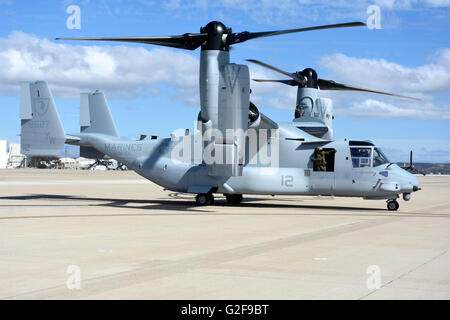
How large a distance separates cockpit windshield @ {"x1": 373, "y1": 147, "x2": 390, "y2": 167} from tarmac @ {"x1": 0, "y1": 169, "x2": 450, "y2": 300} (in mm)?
4210

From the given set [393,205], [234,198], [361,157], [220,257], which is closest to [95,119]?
[234,198]

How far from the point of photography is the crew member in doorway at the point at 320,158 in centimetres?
2134

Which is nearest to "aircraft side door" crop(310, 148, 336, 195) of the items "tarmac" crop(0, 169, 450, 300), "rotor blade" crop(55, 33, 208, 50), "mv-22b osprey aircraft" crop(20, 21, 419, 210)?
"mv-22b osprey aircraft" crop(20, 21, 419, 210)

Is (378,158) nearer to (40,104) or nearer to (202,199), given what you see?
(202,199)

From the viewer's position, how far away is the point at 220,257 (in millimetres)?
9570

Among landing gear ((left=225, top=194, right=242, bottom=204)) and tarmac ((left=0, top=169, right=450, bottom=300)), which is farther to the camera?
landing gear ((left=225, top=194, right=242, bottom=204))

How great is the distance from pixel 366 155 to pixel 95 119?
1213 cm

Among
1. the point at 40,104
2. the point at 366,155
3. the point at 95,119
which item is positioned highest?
the point at 40,104

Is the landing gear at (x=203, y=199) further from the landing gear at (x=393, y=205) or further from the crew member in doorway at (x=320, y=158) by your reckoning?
the landing gear at (x=393, y=205)

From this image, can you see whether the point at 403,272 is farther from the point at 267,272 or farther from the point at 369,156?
the point at 369,156

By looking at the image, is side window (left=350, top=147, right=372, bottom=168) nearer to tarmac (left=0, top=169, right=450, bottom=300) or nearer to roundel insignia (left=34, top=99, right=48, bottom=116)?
tarmac (left=0, top=169, right=450, bottom=300)

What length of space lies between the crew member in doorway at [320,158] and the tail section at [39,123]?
1055 cm

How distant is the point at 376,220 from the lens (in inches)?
667

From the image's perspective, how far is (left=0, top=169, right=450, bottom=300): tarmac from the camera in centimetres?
697
